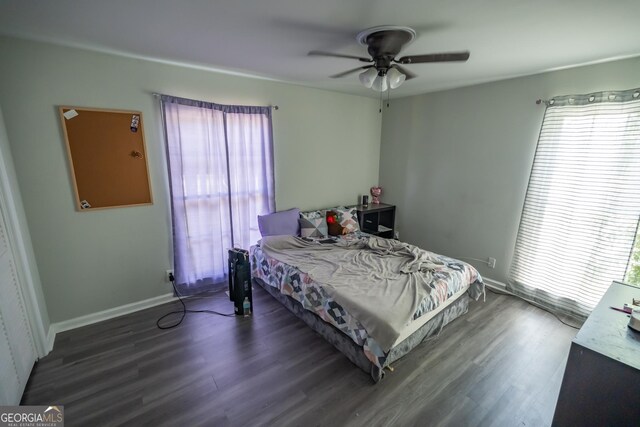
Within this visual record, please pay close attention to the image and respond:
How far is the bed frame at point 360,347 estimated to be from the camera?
196 centimetres

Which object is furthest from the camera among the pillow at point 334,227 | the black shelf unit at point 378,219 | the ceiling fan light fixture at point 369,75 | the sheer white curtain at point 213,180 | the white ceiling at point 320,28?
the black shelf unit at point 378,219

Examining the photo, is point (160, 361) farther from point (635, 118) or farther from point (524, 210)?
point (635, 118)

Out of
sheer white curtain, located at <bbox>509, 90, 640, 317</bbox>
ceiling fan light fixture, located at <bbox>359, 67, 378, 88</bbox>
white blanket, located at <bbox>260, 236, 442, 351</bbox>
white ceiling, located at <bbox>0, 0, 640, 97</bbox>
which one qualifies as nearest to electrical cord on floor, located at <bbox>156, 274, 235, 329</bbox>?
white blanket, located at <bbox>260, 236, 442, 351</bbox>

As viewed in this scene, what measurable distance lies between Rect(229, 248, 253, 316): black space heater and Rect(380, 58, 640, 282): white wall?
8.76ft

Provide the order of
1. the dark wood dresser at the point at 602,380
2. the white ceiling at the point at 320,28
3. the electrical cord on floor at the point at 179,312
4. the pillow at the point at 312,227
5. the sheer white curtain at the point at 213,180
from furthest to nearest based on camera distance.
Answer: the pillow at the point at 312,227
the sheer white curtain at the point at 213,180
the electrical cord on floor at the point at 179,312
the white ceiling at the point at 320,28
the dark wood dresser at the point at 602,380

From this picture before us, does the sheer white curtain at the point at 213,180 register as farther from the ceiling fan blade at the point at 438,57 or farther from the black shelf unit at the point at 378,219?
the ceiling fan blade at the point at 438,57

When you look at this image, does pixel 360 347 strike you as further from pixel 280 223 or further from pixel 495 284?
pixel 495 284

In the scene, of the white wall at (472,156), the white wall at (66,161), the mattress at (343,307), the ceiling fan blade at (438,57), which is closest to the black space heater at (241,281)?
the mattress at (343,307)

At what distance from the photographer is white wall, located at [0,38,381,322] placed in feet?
6.74

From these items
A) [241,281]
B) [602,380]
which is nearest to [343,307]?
[241,281]

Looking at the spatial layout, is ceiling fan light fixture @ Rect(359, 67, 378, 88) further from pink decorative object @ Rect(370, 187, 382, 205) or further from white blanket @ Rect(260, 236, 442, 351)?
pink decorative object @ Rect(370, 187, 382, 205)

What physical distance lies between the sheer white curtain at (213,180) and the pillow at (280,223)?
13cm

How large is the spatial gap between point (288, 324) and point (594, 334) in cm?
211

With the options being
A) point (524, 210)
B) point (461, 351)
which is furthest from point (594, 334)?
point (524, 210)
